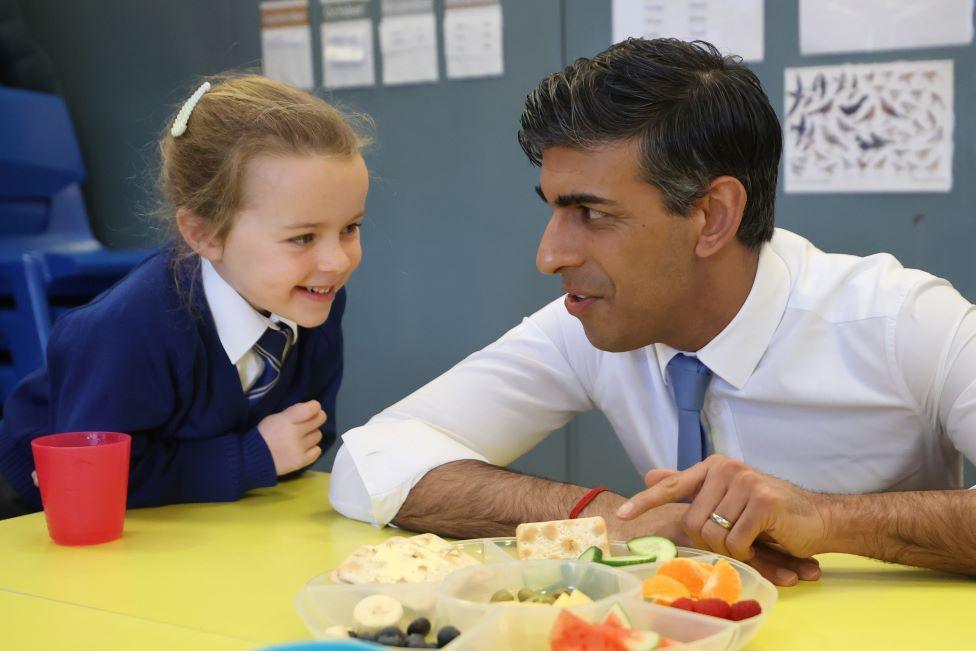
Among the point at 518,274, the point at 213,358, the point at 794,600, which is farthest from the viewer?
the point at 518,274

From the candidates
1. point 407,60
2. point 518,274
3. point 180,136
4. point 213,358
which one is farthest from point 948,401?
point 407,60

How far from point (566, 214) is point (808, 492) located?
0.54 metres

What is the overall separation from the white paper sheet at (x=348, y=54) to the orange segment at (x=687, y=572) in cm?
246

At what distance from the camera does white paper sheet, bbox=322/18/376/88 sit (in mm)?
3225

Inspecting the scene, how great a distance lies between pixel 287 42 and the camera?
335 centimetres

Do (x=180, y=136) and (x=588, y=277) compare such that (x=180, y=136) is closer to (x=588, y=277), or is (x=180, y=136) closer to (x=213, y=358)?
(x=213, y=358)

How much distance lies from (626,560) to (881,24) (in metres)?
1.92

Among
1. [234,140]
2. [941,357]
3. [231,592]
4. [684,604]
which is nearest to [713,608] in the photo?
[684,604]

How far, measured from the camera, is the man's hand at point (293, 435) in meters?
1.63

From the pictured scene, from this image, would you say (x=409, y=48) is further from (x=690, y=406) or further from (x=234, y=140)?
(x=690, y=406)

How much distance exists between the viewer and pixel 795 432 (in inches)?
61.5

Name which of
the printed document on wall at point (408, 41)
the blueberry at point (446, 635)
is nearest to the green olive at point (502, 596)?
the blueberry at point (446, 635)

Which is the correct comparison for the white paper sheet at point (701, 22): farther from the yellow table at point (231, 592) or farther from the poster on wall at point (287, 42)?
the yellow table at point (231, 592)

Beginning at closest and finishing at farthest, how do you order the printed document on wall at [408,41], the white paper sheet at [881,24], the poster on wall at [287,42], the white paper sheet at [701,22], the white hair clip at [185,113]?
the white hair clip at [185,113]
the white paper sheet at [881,24]
the white paper sheet at [701,22]
the printed document on wall at [408,41]
the poster on wall at [287,42]
